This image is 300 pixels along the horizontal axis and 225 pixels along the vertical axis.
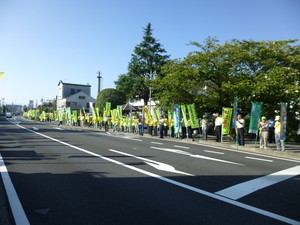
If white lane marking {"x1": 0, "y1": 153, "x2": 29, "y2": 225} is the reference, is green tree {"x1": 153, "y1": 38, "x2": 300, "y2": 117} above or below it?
above

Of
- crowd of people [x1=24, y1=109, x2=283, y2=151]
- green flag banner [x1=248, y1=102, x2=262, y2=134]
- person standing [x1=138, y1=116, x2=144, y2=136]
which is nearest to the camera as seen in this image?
crowd of people [x1=24, y1=109, x2=283, y2=151]

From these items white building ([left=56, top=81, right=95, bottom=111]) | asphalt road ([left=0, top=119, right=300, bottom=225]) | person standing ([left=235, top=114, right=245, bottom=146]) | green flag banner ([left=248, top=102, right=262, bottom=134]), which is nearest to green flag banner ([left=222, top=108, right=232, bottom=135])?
person standing ([left=235, top=114, right=245, bottom=146])

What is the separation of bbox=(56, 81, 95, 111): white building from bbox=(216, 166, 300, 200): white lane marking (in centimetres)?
7466

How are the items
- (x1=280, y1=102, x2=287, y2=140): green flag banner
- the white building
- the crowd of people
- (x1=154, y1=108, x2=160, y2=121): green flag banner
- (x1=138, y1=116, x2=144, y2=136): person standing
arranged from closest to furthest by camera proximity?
(x1=280, y1=102, x2=287, y2=140): green flag banner → the crowd of people → (x1=154, y1=108, x2=160, y2=121): green flag banner → (x1=138, y1=116, x2=144, y2=136): person standing → the white building

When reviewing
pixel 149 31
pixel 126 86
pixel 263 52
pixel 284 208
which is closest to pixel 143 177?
pixel 284 208

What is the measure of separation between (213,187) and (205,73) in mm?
10677

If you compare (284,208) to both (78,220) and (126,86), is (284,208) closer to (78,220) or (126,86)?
(78,220)

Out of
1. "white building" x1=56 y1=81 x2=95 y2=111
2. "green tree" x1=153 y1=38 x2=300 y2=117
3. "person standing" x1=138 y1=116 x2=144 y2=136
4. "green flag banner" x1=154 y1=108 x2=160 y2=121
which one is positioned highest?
"white building" x1=56 y1=81 x2=95 y2=111

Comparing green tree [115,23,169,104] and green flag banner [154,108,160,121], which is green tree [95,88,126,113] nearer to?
green tree [115,23,169,104]

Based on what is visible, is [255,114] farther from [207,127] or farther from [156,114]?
[156,114]

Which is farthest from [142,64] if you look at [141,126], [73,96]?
[73,96]

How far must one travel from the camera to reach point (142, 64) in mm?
41812

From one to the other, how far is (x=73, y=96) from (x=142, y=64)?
4512cm

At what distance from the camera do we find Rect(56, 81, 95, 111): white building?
260 feet
